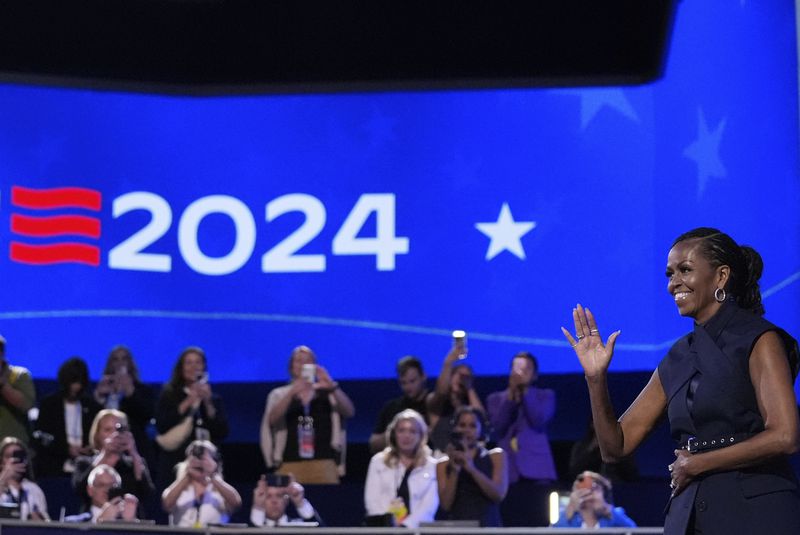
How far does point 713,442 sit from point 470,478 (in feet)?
12.1

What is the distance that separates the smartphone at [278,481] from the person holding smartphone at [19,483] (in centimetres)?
106

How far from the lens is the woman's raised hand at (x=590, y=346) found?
2863 millimetres

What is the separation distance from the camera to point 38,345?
355 inches

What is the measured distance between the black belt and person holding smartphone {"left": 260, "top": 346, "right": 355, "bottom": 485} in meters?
4.39

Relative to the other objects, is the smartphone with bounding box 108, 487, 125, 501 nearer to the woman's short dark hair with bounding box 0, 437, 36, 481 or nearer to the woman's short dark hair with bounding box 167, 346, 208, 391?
the woman's short dark hair with bounding box 0, 437, 36, 481

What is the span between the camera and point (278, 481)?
6195mm

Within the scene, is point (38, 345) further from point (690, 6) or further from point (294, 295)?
point (690, 6)

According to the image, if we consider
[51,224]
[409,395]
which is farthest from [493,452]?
[51,224]

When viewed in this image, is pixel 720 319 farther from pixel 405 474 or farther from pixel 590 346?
pixel 405 474

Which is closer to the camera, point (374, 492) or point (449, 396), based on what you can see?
point (374, 492)

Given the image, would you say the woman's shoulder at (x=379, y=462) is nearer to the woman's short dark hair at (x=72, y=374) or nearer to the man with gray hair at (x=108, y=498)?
the man with gray hair at (x=108, y=498)

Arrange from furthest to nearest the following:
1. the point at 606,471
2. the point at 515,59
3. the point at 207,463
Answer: the point at 515,59, the point at 606,471, the point at 207,463

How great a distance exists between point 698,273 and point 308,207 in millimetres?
6480

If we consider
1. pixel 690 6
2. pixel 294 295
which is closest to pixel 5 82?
pixel 294 295
